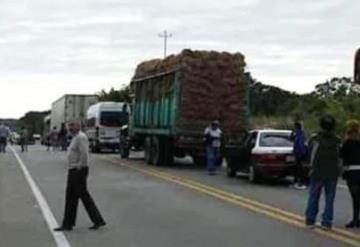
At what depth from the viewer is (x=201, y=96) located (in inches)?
1219

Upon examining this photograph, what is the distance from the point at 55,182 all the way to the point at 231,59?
29.8ft

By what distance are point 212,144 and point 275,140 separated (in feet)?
14.5

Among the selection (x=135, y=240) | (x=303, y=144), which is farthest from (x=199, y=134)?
(x=135, y=240)

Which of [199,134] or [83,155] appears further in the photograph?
[199,134]

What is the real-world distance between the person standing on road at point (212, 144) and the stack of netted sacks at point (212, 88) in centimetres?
206

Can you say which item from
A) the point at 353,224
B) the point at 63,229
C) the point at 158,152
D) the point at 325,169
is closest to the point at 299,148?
the point at 353,224

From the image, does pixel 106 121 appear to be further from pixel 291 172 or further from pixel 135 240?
pixel 135 240

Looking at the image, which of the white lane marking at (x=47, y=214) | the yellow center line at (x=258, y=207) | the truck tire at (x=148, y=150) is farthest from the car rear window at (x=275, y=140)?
the truck tire at (x=148, y=150)

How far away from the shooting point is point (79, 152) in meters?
14.0

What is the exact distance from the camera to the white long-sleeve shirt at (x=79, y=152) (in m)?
14.0

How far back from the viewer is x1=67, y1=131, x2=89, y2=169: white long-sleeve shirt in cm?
1399

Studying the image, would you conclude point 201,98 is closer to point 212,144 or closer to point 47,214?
point 212,144

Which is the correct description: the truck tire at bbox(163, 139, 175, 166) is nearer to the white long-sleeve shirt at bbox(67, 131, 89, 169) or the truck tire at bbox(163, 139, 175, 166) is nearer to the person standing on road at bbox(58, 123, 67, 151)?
the white long-sleeve shirt at bbox(67, 131, 89, 169)

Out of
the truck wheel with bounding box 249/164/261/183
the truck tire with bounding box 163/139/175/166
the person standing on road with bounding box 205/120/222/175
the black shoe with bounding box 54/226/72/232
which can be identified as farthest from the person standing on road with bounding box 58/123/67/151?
the black shoe with bounding box 54/226/72/232
